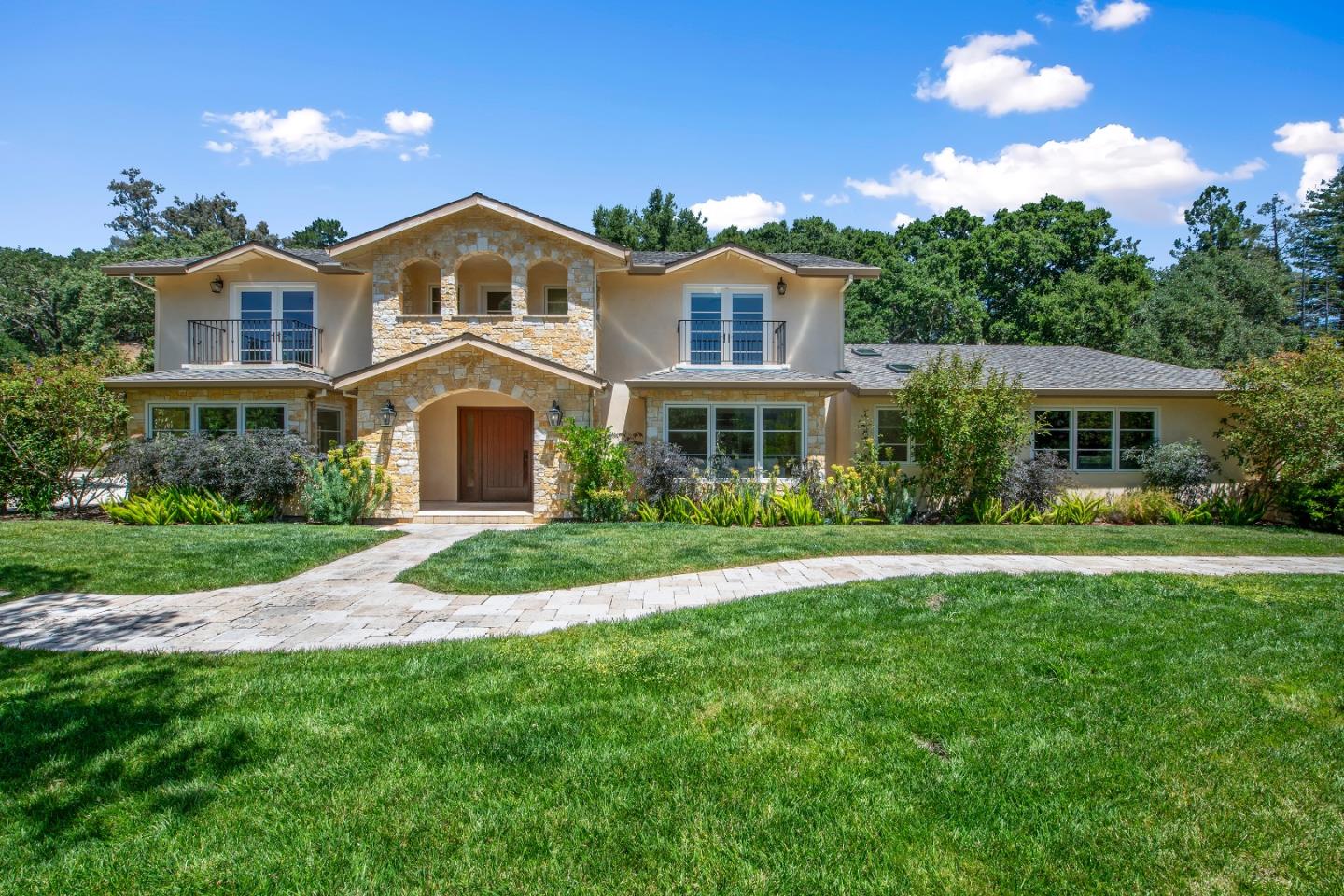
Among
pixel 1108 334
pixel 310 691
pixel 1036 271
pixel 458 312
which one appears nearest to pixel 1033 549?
pixel 310 691

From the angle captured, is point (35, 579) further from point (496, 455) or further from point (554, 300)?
point (554, 300)

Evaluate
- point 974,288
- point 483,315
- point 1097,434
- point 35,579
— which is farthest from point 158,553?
point 974,288

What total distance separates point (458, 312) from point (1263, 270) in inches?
1748

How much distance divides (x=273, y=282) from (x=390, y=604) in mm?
12973

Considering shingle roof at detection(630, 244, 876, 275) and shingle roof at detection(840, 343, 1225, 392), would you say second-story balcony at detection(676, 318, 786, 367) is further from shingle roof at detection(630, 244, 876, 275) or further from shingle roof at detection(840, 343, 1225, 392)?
shingle roof at detection(840, 343, 1225, 392)

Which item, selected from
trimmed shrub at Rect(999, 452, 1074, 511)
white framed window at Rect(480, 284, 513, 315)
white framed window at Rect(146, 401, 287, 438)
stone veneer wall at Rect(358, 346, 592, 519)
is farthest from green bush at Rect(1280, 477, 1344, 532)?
white framed window at Rect(146, 401, 287, 438)

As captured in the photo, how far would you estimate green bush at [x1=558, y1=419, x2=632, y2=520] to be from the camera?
14.0m

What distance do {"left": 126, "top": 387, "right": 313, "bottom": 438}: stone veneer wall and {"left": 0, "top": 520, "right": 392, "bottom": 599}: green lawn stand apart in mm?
2830

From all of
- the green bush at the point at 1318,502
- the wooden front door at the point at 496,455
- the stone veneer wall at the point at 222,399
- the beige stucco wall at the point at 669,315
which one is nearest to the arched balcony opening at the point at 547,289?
the beige stucco wall at the point at 669,315

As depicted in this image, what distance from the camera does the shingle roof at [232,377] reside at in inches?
570

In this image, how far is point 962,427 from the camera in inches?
543

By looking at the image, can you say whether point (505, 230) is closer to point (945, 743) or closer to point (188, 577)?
point (188, 577)

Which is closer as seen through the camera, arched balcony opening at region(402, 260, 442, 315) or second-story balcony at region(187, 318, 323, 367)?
arched balcony opening at region(402, 260, 442, 315)

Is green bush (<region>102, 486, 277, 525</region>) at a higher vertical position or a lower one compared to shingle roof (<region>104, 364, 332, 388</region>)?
lower
